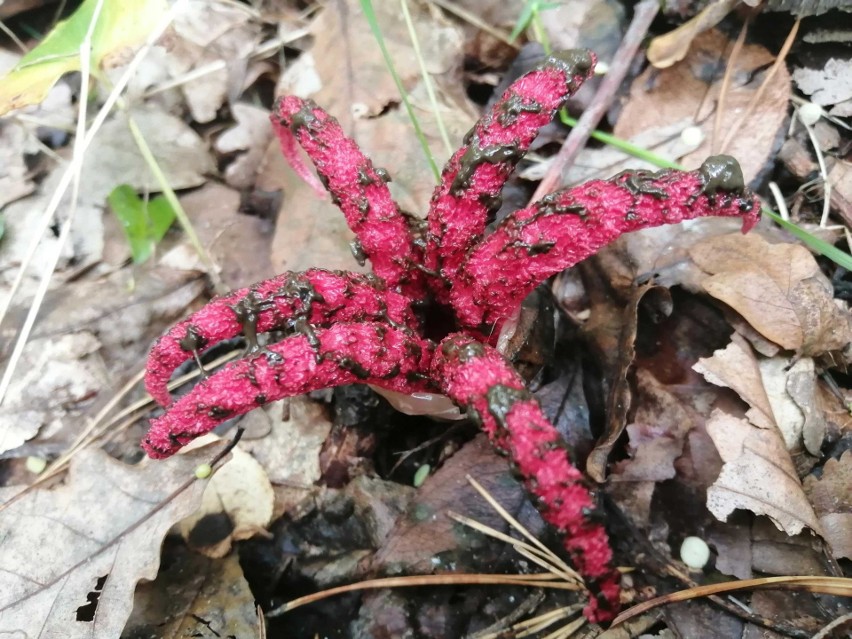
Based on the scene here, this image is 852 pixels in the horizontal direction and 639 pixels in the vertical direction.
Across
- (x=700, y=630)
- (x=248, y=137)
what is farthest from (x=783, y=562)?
(x=248, y=137)

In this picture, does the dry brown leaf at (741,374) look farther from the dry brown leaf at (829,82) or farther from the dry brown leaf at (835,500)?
the dry brown leaf at (829,82)

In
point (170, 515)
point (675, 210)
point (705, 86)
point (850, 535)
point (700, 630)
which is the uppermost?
point (675, 210)

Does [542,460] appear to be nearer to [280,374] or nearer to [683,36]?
[280,374]

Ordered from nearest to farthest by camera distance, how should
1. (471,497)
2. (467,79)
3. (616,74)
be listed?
(471,497) → (616,74) → (467,79)

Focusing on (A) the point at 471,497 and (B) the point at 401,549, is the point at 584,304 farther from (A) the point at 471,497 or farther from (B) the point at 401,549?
(B) the point at 401,549

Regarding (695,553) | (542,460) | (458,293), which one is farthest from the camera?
(695,553)

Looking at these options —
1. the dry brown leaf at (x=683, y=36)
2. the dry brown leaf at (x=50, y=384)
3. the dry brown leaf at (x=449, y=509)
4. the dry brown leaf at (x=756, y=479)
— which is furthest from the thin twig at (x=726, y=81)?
the dry brown leaf at (x=50, y=384)

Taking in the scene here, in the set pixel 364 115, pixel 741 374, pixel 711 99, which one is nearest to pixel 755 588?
pixel 741 374
